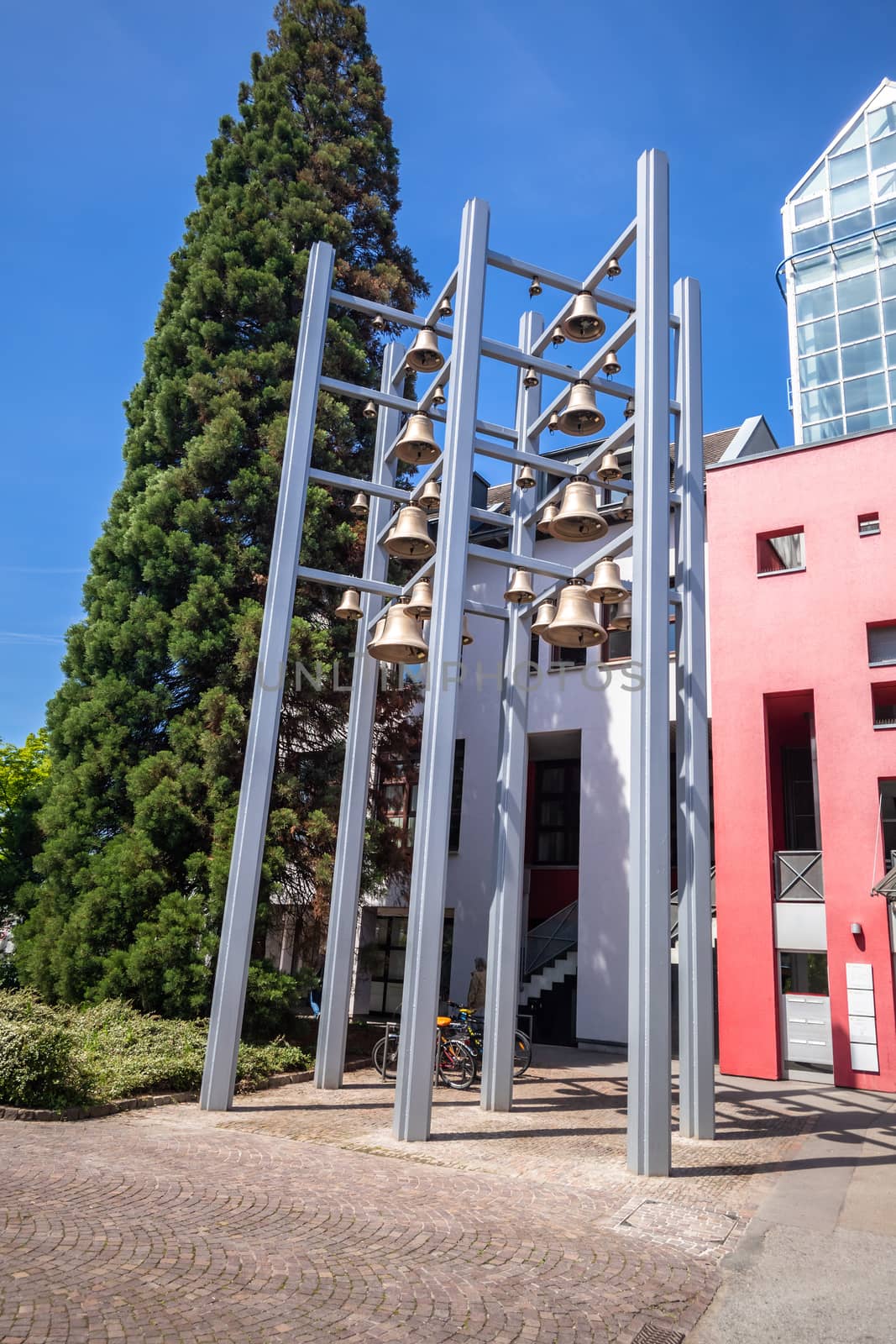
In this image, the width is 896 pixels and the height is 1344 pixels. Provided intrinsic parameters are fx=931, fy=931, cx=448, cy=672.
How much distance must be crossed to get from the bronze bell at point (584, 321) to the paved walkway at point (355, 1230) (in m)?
8.89

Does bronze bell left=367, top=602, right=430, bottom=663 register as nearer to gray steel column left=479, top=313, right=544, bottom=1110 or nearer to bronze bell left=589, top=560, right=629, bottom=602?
gray steel column left=479, top=313, right=544, bottom=1110

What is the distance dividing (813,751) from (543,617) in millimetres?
8449

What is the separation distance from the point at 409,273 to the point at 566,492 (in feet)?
44.5

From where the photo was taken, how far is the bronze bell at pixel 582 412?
34.2ft

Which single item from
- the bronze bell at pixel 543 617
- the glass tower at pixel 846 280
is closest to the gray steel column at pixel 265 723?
the bronze bell at pixel 543 617

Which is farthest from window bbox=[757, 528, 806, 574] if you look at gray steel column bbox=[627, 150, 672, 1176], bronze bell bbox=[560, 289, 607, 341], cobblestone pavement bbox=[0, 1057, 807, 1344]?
cobblestone pavement bbox=[0, 1057, 807, 1344]

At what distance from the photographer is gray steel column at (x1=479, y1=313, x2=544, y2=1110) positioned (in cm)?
1108

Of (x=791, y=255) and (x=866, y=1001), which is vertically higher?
(x=791, y=255)

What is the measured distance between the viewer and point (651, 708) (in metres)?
8.95

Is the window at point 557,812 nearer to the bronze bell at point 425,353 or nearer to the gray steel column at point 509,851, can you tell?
the gray steel column at point 509,851

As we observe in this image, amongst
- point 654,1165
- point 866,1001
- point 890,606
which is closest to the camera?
point 654,1165

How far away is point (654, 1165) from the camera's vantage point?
8.14 meters

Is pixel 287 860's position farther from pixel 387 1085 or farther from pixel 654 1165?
pixel 654 1165

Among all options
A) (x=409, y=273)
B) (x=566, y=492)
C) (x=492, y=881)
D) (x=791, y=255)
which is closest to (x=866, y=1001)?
(x=492, y=881)
